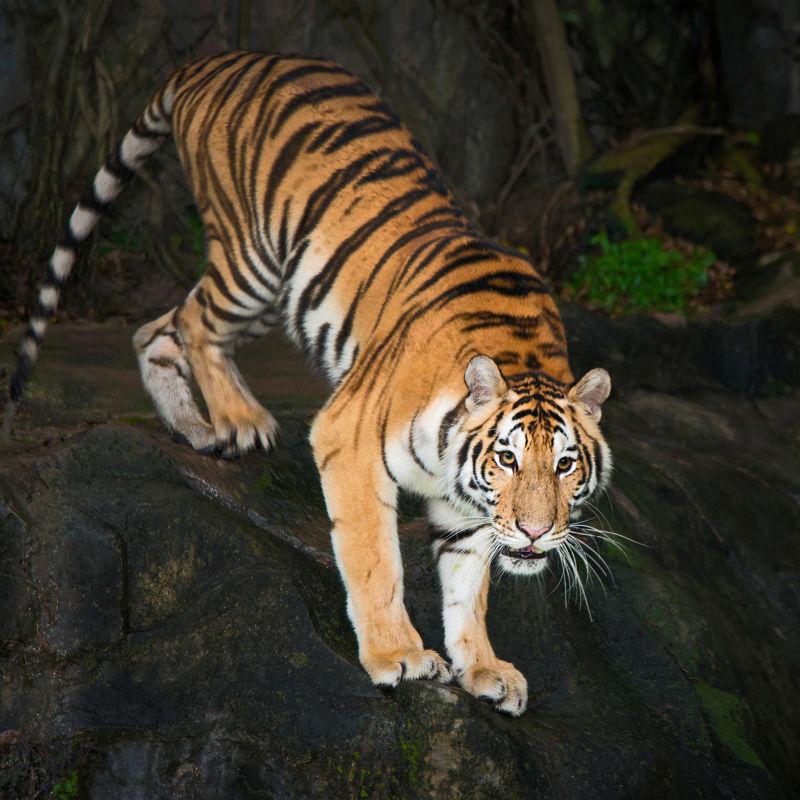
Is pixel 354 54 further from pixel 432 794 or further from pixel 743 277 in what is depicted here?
pixel 432 794

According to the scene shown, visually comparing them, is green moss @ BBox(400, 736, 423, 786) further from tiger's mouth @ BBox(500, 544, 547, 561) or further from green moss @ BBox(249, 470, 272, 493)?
green moss @ BBox(249, 470, 272, 493)

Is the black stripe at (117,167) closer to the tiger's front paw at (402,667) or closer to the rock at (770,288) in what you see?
the tiger's front paw at (402,667)

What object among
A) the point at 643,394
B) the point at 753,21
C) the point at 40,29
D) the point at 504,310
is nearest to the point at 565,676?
the point at 504,310

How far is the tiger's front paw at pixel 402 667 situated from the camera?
3322mm

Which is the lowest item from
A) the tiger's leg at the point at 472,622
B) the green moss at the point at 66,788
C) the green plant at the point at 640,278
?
the green plant at the point at 640,278

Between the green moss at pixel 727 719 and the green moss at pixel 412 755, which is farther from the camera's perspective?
the green moss at pixel 727 719

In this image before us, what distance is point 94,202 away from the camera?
456 cm

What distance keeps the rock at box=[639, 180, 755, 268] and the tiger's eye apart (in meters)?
5.18

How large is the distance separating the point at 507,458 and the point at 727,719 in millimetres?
1417

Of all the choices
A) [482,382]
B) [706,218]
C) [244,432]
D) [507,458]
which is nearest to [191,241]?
[706,218]

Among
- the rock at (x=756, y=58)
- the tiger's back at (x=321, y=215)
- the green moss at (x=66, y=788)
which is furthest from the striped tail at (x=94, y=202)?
the rock at (x=756, y=58)

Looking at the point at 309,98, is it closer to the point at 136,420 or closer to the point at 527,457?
the point at 136,420

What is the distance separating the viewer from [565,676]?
12.3ft

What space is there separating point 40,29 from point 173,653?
4.78 m
